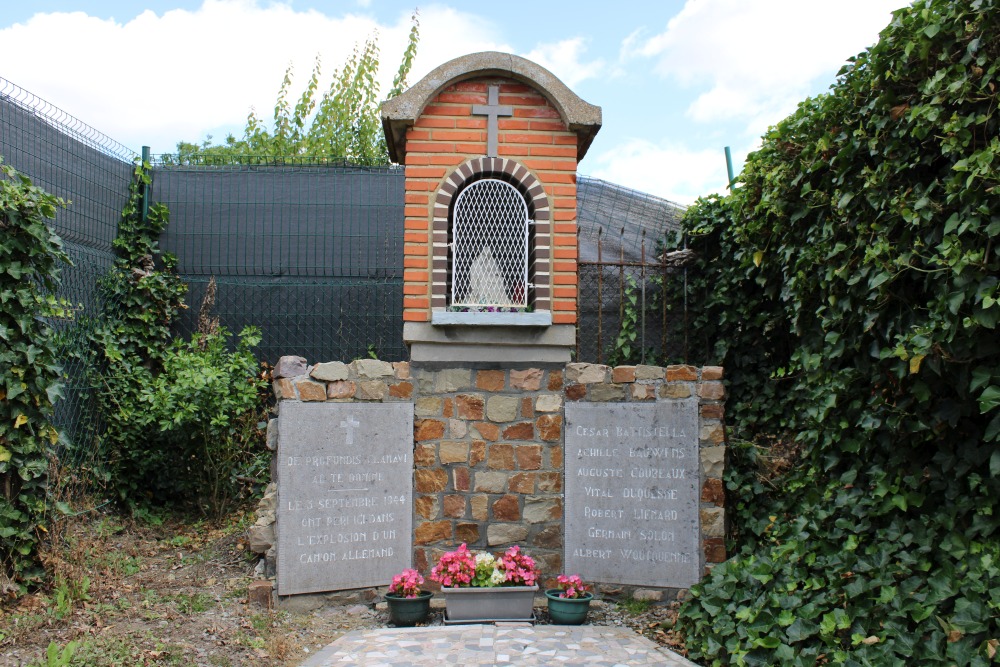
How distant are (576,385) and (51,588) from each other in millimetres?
3444

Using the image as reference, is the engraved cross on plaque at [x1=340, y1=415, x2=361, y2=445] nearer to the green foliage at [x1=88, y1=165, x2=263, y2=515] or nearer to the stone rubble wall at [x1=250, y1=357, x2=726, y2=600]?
the stone rubble wall at [x1=250, y1=357, x2=726, y2=600]

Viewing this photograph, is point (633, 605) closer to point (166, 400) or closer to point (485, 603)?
point (485, 603)

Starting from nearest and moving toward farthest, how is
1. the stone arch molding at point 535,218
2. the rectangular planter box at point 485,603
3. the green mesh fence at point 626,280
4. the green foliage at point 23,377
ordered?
the green foliage at point 23,377, the rectangular planter box at point 485,603, the stone arch molding at point 535,218, the green mesh fence at point 626,280

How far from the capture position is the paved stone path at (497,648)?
406cm

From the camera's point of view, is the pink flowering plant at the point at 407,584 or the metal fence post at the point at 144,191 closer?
the pink flowering plant at the point at 407,584

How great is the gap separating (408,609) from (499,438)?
1.21 m

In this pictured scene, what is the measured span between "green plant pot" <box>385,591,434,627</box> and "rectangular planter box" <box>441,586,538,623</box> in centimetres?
14

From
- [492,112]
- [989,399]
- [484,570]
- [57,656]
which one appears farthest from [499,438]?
[989,399]

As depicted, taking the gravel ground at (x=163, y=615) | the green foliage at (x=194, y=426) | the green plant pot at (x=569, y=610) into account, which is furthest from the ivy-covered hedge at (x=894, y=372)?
the green foliage at (x=194, y=426)

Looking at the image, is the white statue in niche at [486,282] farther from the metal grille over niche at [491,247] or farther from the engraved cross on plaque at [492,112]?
the engraved cross on plaque at [492,112]

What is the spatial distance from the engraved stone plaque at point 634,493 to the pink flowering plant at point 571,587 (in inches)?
8.5

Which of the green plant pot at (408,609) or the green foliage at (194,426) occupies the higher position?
the green foliage at (194,426)

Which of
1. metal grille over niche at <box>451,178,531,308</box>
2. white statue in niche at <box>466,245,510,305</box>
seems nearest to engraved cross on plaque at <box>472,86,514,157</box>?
metal grille over niche at <box>451,178,531,308</box>

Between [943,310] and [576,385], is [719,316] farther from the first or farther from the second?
[943,310]
